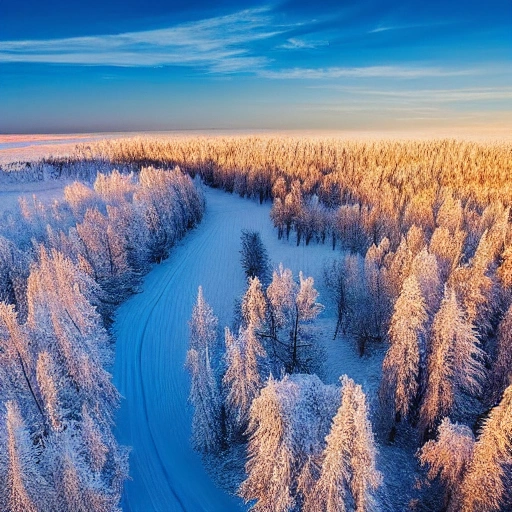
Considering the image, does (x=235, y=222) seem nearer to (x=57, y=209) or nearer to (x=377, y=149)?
(x=57, y=209)

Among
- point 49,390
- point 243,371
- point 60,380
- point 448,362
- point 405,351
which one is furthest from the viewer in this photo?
point 243,371

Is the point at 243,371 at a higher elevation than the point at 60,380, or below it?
below

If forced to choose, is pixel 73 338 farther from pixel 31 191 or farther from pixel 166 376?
pixel 31 191

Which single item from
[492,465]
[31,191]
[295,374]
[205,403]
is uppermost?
[295,374]

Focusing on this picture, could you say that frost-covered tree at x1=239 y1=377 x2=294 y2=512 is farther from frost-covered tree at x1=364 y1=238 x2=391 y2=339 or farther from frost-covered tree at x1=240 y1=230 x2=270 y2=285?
frost-covered tree at x1=240 y1=230 x2=270 y2=285

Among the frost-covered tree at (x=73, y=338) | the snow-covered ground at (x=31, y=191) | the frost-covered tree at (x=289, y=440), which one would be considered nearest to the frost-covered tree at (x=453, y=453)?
the frost-covered tree at (x=289, y=440)

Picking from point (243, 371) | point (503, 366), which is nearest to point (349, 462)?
point (243, 371)

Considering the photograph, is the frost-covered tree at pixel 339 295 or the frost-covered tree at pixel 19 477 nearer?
the frost-covered tree at pixel 19 477

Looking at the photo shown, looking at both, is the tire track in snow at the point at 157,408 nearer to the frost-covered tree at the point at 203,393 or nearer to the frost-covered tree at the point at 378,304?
the frost-covered tree at the point at 203,393
